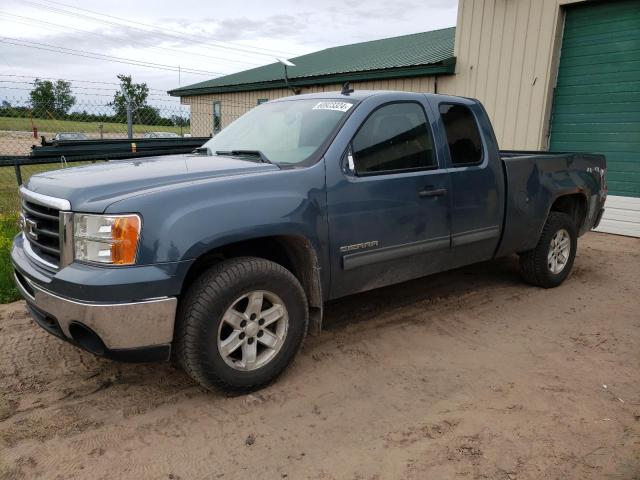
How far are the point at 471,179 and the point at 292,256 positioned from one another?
1767 mm

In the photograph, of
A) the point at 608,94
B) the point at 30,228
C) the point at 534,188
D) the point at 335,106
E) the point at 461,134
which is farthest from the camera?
the point at 608,94

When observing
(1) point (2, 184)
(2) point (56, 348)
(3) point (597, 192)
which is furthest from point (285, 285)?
(1) point (2, 184)

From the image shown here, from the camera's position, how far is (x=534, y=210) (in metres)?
5.00

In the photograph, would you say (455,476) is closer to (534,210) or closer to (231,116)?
(534,210)

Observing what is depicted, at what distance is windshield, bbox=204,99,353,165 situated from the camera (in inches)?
145

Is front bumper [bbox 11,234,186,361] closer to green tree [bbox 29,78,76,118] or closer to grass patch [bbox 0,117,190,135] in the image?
green tree [bbox 29,78,76,118]

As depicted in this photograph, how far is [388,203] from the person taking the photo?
12.2ft

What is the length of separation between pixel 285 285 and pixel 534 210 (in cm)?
291

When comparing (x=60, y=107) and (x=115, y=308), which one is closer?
(x=115, y=308)

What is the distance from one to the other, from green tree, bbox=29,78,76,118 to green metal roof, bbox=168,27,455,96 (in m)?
5.87

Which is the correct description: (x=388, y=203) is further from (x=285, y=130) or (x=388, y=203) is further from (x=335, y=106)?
(x=285, y=130)

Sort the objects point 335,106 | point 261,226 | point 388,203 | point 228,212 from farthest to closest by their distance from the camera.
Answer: point 335,106
point 388,203
point 261,226
point 228,212

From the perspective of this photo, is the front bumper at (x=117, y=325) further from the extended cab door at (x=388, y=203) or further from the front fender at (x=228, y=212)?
the extended cab door at (x=388, y=203)

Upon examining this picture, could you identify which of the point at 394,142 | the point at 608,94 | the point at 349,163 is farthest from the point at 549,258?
the point at 608,94
